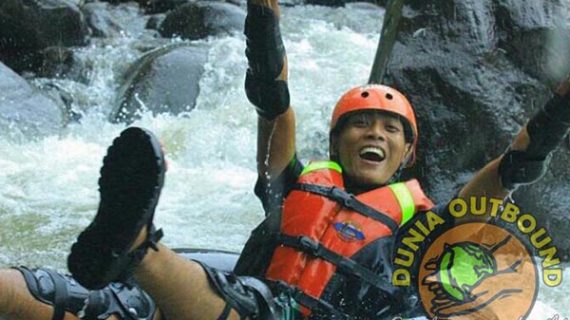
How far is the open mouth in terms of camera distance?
3.15 meters

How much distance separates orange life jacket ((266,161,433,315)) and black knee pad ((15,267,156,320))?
0.46m

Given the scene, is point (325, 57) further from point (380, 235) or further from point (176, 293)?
point (176, 293)

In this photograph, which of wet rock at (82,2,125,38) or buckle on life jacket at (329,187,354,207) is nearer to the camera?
buckle on life jacket at (329,187,354,207)

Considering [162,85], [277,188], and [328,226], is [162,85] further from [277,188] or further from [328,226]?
[328,226]

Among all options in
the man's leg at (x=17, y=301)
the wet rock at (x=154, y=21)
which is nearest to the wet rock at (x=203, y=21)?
the wet rock at (x=154, y=21)

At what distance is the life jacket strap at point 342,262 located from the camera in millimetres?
2883

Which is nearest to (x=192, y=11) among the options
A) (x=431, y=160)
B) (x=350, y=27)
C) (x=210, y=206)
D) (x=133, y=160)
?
(x=350, y=27)

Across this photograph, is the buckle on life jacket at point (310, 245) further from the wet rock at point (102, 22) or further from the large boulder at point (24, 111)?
the wet rock at point (102, 22)

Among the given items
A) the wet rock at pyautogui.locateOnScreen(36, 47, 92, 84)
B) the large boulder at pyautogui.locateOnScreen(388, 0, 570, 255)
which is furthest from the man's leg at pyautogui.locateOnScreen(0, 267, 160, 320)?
the wet rock at pyautogui.locateOnScreen(36, 47, 92, 84)

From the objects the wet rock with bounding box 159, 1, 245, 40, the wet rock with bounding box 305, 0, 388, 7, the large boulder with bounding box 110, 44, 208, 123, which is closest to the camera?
the large boulder with bounding box 110, 44, 208, 123

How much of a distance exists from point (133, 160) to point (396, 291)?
1104 mm

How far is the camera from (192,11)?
10.8 meters

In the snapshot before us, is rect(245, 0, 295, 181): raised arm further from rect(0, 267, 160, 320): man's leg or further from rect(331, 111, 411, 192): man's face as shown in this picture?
rect(0, 267, 160, 320): man's leg

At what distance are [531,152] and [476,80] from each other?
9.42ft
